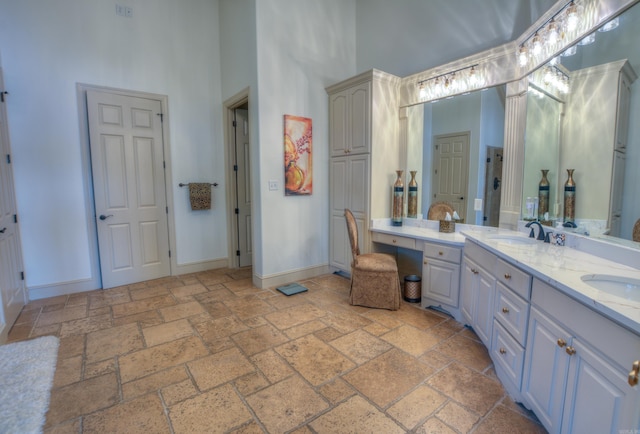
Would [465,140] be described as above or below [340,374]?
above

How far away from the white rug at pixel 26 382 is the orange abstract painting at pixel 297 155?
2714mm

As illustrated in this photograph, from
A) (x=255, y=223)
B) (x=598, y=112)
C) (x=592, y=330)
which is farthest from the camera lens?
(x=255, y=223)

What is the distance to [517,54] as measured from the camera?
2791 millimetres

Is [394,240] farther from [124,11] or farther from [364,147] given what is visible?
[124,11]

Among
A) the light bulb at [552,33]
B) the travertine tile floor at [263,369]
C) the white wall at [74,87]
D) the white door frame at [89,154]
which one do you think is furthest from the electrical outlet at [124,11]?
the light bulb at [552,33]

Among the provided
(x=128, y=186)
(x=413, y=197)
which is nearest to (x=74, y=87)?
(x=128, y=186)

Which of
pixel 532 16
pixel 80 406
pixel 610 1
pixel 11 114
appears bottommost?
pixel 80 406

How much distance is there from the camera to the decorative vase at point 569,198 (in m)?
2.25

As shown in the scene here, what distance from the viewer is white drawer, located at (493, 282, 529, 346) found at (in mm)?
1765

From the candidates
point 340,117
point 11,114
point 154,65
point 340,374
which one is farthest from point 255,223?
point 11,114

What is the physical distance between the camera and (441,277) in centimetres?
306

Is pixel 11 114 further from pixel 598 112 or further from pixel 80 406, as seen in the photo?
pixel 598 112

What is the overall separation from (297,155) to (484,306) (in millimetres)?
2729

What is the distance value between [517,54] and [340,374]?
124 inches
